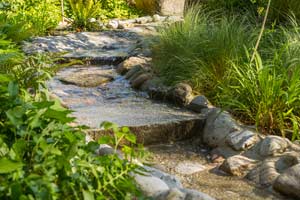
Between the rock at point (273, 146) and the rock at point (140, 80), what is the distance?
8.40 ft

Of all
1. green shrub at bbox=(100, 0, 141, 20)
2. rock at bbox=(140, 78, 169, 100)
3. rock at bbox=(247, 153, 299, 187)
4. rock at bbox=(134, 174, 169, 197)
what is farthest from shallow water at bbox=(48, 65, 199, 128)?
green shrub at bbox=(100, 0, 141, 20)

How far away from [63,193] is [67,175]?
0.21ft

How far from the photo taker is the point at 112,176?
2.05 m

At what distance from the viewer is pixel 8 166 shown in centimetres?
176

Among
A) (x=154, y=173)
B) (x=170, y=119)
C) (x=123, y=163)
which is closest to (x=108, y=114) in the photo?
(x=170, y=119)

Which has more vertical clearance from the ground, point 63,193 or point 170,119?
point 63,193

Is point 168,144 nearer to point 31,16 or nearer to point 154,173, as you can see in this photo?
point 154,173

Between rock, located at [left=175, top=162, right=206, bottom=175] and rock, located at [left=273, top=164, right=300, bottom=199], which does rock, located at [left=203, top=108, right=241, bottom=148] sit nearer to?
rock, located at [left=175, top=162, right=206, bottom=175]

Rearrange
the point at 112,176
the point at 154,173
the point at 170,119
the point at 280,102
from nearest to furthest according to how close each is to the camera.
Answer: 1. the point at 112,176
2. the point at 154,173
3. the point at 280,102
4. the point at 170,119

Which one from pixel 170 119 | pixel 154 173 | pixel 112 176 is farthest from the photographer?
pixel 170 119

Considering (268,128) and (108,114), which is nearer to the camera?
(268,128)

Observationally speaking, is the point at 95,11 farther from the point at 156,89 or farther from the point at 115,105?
the point at 115,105

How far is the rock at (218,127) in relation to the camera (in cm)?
475

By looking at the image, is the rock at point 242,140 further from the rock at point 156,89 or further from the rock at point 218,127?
the rock at point 156,89
